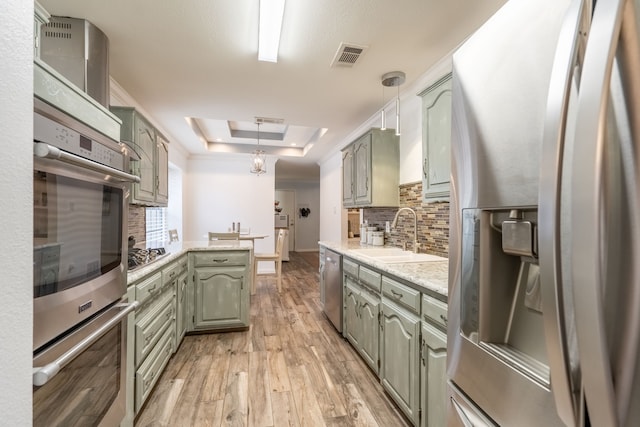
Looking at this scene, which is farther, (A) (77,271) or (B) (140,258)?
(B) (140,258)

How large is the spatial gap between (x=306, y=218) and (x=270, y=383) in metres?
8.07

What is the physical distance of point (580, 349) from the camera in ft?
1.57

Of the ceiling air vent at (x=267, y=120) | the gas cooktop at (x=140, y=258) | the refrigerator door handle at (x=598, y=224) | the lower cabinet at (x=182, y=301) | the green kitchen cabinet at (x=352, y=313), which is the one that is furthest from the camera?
the ceiling air vent at (x=267, y=120)

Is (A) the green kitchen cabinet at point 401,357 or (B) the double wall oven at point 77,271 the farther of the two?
(A) the green kitchen cabinet at point 401,357

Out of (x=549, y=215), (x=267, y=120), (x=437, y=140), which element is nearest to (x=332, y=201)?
(x=267, y=120)

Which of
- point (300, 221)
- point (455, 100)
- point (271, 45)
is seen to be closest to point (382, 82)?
point (271, 45)

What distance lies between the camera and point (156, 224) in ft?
15.6

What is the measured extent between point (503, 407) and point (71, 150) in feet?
4.55

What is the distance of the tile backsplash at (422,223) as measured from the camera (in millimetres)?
2404

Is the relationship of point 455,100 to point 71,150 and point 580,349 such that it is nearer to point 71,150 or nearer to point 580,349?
point 580,349

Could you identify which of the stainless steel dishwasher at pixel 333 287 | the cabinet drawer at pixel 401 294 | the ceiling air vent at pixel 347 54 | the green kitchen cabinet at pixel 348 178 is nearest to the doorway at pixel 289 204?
the green kitchen cabinet at pixel 348 178

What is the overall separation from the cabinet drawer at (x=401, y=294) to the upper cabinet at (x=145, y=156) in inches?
71.9

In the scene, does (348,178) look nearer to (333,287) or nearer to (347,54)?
(333,287)

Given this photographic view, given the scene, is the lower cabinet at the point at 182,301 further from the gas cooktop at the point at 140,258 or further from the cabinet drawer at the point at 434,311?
the cabinet drawer at the point at 434,311
